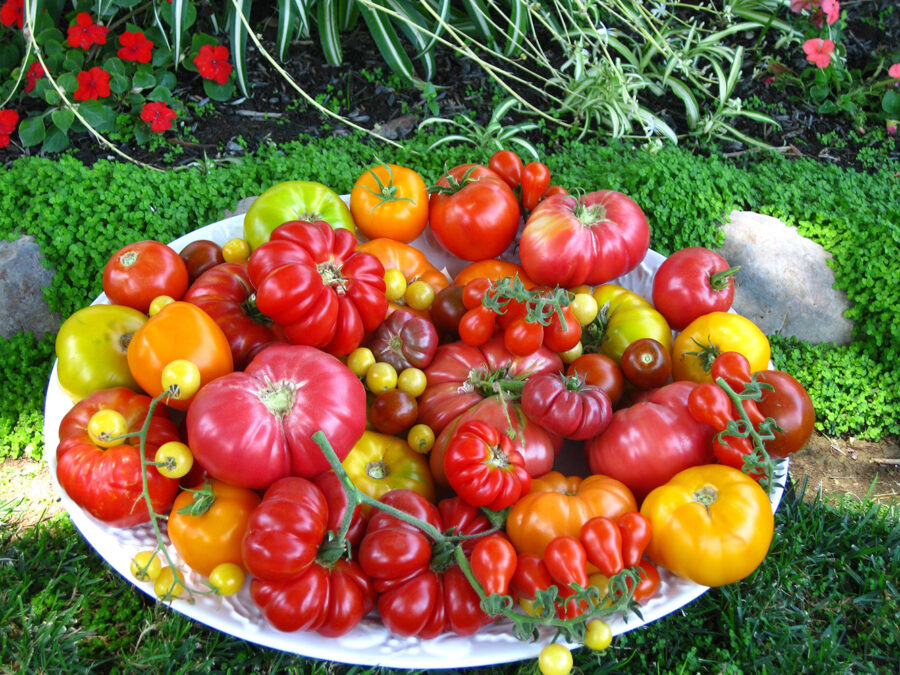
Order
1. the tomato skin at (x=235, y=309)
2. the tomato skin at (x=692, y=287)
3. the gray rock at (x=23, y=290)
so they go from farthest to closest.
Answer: the gray rock at (x=23, y=290)
the tomato skin at (x=692, y=287)
the tomato skin at (x=235, y=309)

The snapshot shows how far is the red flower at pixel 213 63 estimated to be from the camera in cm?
373

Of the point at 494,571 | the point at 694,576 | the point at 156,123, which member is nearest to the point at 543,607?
the point at 494,571

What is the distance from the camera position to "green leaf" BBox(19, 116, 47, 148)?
11.8 ft

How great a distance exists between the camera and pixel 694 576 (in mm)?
1807

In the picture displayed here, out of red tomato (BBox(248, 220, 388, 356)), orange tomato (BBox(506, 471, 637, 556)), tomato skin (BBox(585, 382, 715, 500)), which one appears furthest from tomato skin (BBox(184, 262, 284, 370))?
tomato skin (BBox(585, 382, 715, 500))

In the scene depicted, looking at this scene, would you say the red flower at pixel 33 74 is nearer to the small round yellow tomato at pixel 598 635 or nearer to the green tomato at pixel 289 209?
the green tomato at pixel 289 209

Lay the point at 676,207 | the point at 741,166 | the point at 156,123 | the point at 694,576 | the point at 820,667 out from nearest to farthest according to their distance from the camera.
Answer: the point at 694,576
the point at 820,667
the point at 676,207
the point at 156,123
the point at 741,166

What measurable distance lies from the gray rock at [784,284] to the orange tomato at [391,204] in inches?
60.4

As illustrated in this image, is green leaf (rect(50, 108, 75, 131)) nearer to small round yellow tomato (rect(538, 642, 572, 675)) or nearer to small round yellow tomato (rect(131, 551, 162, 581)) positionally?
small round yellow tomato (rect(131, 551, 162, 581))

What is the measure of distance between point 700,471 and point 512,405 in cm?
55

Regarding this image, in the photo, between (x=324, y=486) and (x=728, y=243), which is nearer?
(x=324, y=486)

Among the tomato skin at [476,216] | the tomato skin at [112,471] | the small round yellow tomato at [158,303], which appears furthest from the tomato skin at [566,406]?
the small round yellow tomato at [158,303]

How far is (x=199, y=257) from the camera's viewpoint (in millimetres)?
2504

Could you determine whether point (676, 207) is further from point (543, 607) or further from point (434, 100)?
point (543, 607)
